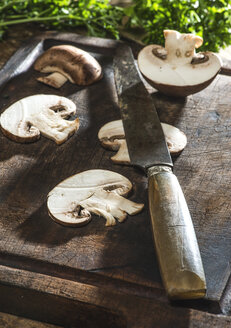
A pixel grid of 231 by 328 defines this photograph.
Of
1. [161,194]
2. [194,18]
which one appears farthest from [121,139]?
[194,18]

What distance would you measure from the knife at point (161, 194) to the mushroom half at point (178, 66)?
0.27ft

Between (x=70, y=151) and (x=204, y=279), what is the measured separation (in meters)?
0.86

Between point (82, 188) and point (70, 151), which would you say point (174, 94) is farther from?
point (82, 188)

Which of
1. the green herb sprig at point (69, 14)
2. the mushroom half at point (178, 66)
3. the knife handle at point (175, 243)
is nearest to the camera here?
the knife handle at point (175, 243)

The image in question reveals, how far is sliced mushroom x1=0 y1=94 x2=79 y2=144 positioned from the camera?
82.3 inches

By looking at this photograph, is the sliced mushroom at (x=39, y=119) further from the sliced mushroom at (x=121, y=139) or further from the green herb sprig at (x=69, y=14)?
the green herb sprig at (x=69, y=14)

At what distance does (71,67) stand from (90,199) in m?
0.86

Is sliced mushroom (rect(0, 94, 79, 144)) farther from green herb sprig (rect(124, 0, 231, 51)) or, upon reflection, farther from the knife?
green herb sprig (rect(124, 0, 231, 51))

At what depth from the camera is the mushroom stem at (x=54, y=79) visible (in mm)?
2408

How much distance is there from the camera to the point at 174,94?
7.50 ft

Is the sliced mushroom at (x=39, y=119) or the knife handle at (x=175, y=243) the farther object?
the sliced mushroom at (x=39, y=119)

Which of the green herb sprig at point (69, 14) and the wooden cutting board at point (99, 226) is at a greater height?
the green herb sprig at point (69, 14)

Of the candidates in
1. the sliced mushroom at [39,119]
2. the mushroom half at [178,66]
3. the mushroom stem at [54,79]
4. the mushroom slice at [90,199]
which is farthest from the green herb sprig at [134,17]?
the mushroom slice at [90,199]

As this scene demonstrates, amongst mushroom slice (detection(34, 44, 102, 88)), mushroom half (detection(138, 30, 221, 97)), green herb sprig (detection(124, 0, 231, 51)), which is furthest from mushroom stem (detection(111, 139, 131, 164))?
green herb sprig (detection(124, 0, 231, 51))
